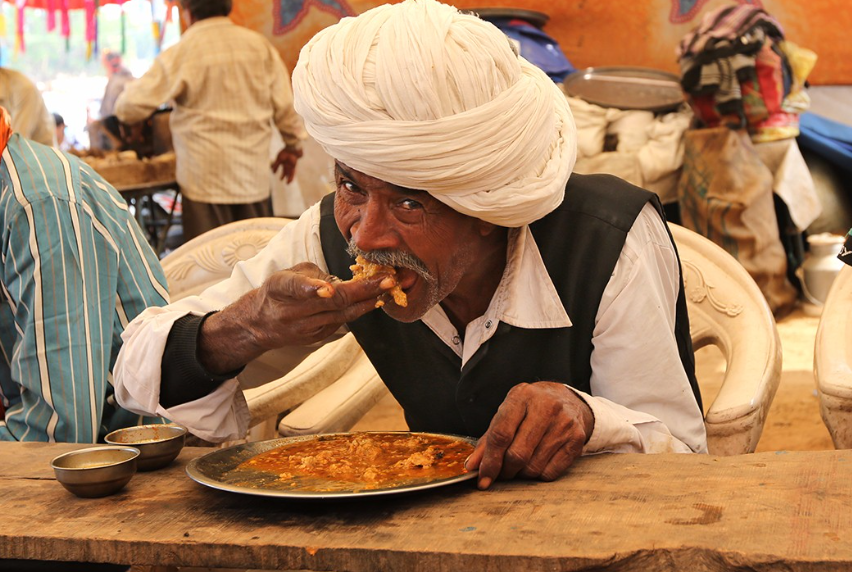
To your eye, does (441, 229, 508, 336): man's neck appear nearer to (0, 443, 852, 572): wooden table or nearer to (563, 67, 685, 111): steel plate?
(0, 443, 852, 572): wooden table

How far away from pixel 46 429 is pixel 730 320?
1.90 metres

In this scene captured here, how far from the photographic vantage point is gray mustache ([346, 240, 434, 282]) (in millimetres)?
1843

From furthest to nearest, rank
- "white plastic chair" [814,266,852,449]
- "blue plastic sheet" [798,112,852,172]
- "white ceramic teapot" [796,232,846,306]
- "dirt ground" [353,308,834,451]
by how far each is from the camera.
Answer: "blue plastic sheet" [798,112,852,172] < "white ceramic teapot" [796,232,846,306] < "dirt ground" [353,308,834,451] < "white plastic chair" [814,266,852,449]

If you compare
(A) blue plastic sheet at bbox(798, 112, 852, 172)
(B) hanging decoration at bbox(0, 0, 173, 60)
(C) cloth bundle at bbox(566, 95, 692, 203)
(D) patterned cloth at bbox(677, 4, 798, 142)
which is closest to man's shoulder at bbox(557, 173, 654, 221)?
(D) patterned cloth at bbox(677, 4, 798, 142)

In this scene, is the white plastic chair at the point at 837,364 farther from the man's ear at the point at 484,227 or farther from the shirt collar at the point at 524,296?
the man's ear at the point at 484,227

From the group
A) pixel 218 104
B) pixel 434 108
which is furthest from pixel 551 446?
pixel 218 104

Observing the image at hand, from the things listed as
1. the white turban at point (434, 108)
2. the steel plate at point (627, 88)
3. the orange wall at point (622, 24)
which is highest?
the white turban at point (434, 108)

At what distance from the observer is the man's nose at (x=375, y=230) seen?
72.1 inches

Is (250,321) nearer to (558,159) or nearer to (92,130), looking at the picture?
(558,159)

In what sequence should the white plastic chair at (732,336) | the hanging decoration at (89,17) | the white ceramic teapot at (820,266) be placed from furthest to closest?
the hanging decoration at (89,17)
the white ceramic teapot at (820,266)
the white plastic chair at (732,336)

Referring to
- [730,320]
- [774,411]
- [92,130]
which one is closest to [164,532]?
[730,320]

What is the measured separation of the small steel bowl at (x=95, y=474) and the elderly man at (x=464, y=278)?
287 millimetres

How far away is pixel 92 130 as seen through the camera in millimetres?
8898

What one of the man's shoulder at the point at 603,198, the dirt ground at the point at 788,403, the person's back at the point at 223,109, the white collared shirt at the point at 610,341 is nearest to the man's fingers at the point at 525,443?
the white collared shirt at the point at 610,341
